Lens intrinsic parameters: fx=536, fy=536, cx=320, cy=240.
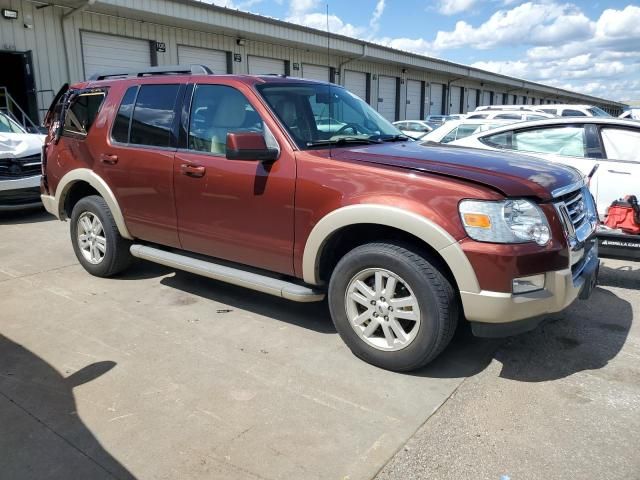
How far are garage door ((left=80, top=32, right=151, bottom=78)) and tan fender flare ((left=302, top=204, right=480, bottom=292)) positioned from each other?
13.1m

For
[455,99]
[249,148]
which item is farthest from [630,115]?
[249,148]

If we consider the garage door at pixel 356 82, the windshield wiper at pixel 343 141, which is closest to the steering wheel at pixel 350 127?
the windshield wiper at pixel 343 141

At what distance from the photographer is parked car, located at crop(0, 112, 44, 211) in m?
8.31

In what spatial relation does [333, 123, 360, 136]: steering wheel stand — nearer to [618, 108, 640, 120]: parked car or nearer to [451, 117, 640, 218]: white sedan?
[451, 117, 640, 218]: white sedan

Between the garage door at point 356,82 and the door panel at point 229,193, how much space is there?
2153 centimetres

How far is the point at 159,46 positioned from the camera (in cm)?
1650

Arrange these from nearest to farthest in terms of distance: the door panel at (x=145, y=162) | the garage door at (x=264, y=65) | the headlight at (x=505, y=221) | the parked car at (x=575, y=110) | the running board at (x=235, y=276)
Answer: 1. the headlight at (x=505, y=221)
2. the running board at (x=235, y=276)
3. the door panel at (x=145, y=162)
4. the parked car at (x=575, y=110)
5. the garage door at (x=264, y=65)

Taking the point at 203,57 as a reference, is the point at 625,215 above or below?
below

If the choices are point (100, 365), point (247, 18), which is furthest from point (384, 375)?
point (247, 18)

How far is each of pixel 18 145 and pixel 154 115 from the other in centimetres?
559

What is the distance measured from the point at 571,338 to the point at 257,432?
2.53 m

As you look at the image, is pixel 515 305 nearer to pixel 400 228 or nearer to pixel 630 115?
pixel 400 228

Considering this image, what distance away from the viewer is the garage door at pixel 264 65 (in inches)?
792

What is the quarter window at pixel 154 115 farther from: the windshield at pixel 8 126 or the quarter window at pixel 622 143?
the windshield at pixel 8 126
